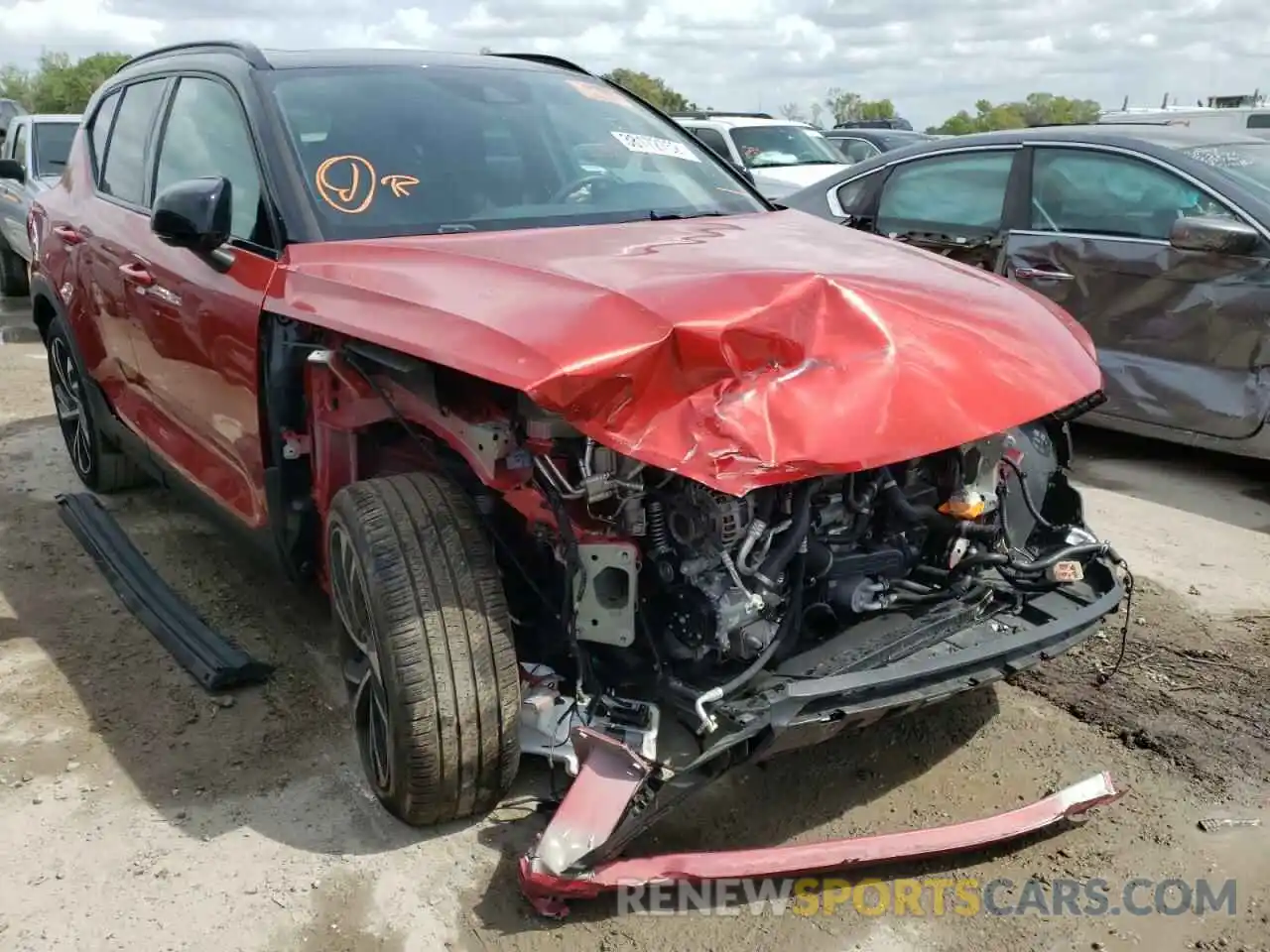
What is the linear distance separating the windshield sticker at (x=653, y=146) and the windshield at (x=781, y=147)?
333 inches

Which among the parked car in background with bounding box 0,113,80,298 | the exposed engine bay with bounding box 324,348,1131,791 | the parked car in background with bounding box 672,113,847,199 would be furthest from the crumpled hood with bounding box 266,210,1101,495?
the parked car in background with bounding box 672,113,847,199

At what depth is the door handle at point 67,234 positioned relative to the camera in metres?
4.48

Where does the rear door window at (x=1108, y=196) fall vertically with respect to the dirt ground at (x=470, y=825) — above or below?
above

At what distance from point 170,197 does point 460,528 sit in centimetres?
125

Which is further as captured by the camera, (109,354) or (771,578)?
(109,354)

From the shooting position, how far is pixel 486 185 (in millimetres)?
3262

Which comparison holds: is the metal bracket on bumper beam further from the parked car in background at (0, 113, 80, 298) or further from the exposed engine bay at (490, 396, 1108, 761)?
the parked car in background at (0, 113, 80, 298)

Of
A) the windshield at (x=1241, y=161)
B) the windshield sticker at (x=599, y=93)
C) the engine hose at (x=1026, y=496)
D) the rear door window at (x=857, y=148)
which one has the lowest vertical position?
the engine hose at (x=1026, y=496)

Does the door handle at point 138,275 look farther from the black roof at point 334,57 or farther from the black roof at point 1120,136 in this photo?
the black roof at point 1120,136

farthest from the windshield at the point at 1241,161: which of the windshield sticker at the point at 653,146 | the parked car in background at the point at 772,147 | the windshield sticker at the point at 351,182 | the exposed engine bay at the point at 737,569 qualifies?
the parked car in background at the point at 772,147

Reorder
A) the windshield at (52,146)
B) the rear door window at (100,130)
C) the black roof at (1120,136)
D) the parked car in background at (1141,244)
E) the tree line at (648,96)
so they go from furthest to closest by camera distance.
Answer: the tree line at (648,96) < the windshield at (52,146) < the black roof at (1120,136) < the parked car in background at (1141,244) < the rear door window at (100,130)

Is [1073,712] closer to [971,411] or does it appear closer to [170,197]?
[971,411]

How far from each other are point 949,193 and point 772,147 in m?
6.75

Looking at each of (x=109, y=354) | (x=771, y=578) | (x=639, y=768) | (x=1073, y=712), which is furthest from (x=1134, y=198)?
(x=109, y=354)
